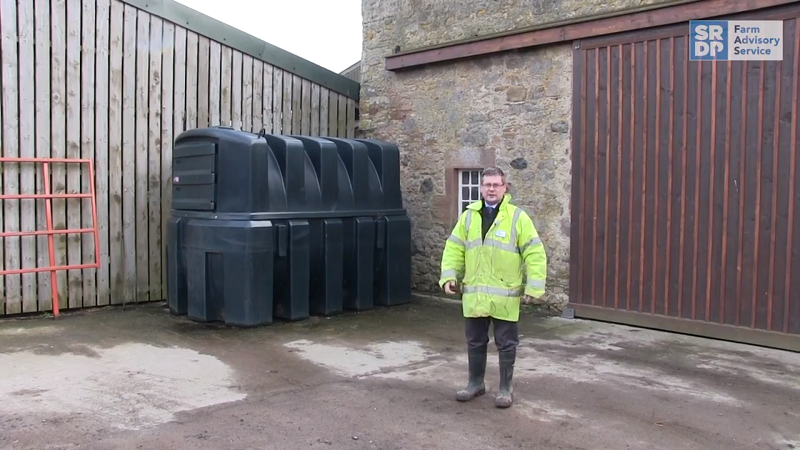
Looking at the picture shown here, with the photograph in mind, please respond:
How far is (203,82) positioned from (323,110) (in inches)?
75.9

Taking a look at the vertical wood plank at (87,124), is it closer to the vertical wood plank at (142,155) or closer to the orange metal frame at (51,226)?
the orange metal frame at (51,226)

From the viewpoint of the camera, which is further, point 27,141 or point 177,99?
point 177,99

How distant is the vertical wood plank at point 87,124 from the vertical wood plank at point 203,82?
1.28 metres

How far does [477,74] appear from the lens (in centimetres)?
885

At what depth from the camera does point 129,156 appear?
8180 millimetres

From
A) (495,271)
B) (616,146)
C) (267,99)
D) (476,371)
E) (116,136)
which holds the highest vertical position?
(267,99)

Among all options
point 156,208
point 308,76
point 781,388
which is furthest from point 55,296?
point 781,388

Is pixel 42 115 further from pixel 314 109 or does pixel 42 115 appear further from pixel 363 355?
pixel 363 355

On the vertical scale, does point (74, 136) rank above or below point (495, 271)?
above

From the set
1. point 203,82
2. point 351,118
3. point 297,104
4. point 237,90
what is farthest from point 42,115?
point 351,118

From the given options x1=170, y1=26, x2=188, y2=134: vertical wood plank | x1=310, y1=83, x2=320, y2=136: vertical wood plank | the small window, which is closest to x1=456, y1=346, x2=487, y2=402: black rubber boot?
the small window

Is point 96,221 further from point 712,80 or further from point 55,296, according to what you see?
point 712,80

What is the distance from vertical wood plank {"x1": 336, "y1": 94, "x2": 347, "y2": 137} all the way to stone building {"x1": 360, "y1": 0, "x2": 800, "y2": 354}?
1.04 metres

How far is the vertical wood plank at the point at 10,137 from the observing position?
23.8ft
